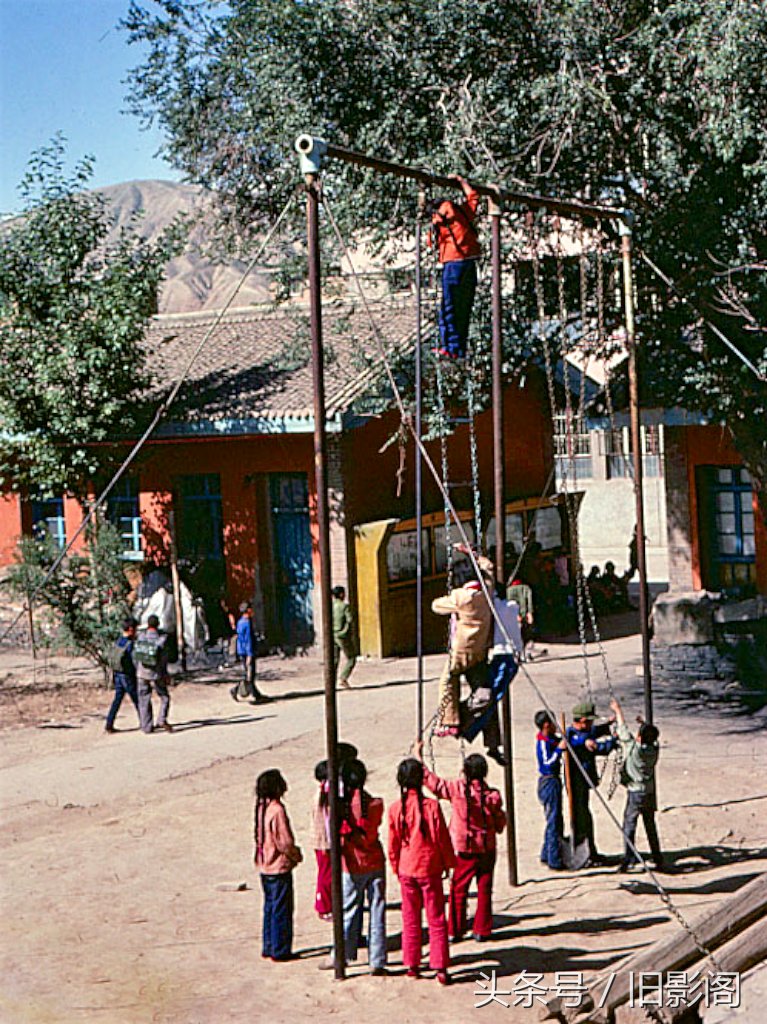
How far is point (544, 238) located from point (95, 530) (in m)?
7.33

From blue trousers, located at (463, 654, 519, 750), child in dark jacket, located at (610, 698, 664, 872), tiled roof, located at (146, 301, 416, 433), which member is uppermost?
tiled roof, located at (146, 301, 416, 433)

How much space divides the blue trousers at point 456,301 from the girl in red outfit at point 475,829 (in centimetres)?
300

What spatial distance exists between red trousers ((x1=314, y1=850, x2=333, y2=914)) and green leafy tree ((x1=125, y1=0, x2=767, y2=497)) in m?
8.02

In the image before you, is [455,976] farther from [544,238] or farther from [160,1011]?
[544,238]

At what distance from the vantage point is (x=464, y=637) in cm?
984

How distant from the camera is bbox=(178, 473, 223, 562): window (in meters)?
22.0

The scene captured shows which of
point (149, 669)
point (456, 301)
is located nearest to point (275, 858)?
point (456, 301)

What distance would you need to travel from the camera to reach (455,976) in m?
8.34

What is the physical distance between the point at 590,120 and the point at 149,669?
790 centimetres

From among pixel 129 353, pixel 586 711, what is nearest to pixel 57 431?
pixel 129 353

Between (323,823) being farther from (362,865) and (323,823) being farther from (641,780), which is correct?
(641,780)

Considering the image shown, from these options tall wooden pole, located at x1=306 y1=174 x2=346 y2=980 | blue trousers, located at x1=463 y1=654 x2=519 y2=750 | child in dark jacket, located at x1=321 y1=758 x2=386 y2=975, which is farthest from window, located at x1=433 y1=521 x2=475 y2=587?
tall wooden pole, located at x1=306 y1=174 x2=346 y2=980

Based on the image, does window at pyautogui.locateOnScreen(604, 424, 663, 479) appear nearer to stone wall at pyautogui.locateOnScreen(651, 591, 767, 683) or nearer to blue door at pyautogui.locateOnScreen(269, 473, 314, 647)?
stone wall at pyautogui.locateOnScreen(651, 591, 767, 683)

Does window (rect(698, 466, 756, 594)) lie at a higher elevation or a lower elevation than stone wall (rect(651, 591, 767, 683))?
higher
